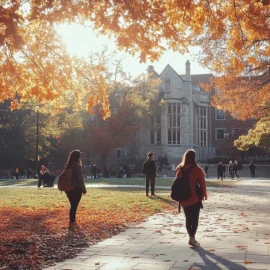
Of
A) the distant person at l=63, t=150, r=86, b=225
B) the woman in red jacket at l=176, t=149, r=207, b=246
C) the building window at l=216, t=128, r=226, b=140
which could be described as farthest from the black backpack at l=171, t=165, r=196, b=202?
the building window at l=216, t=128, r=226, b=140

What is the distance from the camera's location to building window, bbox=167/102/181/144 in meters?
63.7

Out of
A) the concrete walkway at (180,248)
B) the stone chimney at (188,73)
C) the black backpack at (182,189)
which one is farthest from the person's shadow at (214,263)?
the stone chimney at (188,73)

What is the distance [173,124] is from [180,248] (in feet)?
185

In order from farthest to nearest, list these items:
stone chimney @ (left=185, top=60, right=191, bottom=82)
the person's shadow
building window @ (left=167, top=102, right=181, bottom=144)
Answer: stone chimney @ (left=185, top=60, right=191, bottom=82)
building window @ (left=167, top=102, right=181, bottom=144)
the person's shadow

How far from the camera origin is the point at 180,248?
25.5ft

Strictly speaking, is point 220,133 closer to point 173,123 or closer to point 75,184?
point 173,123

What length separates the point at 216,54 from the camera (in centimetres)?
2252

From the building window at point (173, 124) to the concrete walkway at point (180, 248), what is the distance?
51.9 meters

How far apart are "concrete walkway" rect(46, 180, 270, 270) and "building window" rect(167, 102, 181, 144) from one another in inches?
2044

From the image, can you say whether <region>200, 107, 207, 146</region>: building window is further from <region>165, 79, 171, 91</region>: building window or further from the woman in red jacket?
the woman in red jacket

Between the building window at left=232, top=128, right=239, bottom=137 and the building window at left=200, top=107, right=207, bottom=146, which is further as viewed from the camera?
the building window at left=200, top=107, right=207, bottom=146

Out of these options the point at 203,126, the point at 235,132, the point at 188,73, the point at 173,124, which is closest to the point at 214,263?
the point at 173,124

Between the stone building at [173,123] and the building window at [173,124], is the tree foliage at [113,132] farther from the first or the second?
the building window at [173,124]

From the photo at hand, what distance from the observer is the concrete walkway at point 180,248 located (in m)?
6.53
